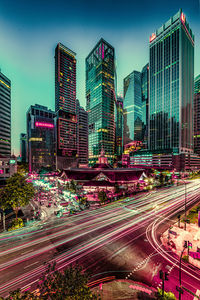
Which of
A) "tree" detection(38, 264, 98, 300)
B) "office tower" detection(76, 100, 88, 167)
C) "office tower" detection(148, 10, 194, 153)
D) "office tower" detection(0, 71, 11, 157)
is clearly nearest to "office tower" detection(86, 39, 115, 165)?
"office tower" detection(76, 100, 88, 167)

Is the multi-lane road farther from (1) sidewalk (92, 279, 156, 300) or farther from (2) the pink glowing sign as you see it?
(2) the pink glowing sign

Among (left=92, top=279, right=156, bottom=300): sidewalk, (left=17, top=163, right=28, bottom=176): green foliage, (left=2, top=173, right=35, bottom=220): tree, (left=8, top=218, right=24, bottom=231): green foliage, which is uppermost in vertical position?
(left=2, top=173, right=35, bottom=220): tree

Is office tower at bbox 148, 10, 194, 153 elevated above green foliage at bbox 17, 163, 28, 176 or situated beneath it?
elevated above

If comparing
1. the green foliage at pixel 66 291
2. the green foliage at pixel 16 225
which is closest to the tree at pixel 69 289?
the green foliage at pixel 66 291

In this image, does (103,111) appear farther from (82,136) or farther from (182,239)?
(182,239)

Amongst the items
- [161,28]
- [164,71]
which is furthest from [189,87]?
[161,28]

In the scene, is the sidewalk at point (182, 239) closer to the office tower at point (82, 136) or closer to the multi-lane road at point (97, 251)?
the multi-lane road at point (97, 251)

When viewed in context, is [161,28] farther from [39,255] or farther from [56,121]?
[39,255]
